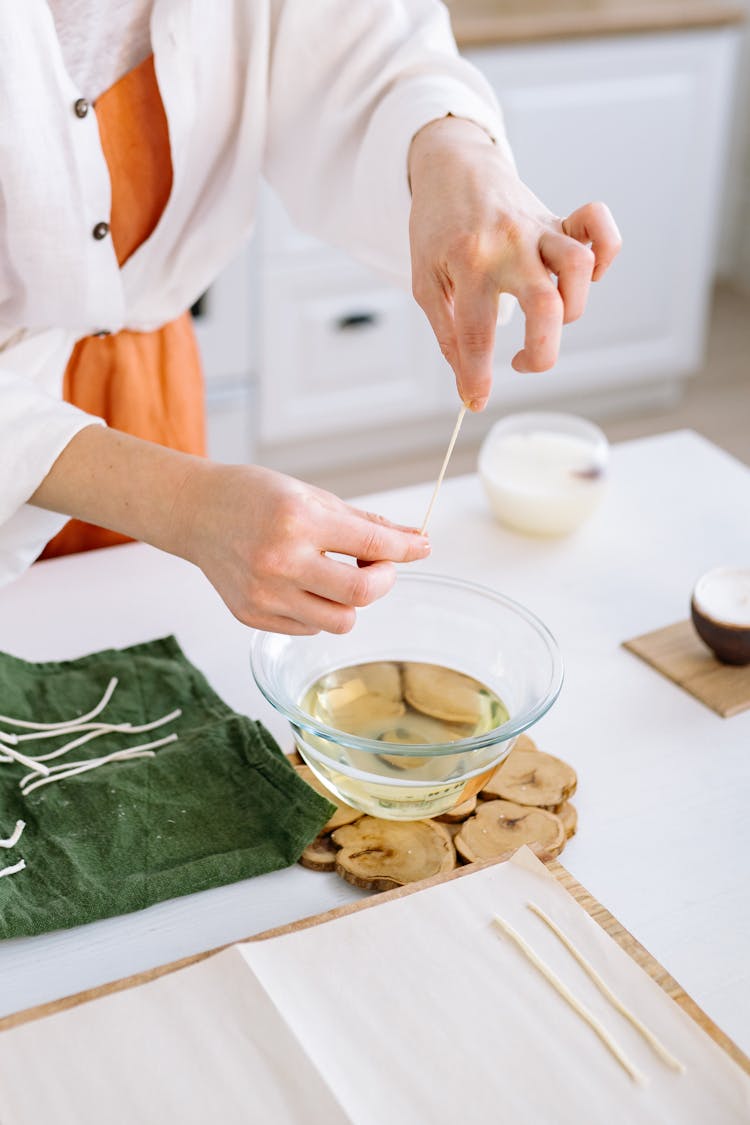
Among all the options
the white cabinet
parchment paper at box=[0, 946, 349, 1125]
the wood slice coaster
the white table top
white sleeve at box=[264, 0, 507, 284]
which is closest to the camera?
parchment paper at box=[0, 946, 349, 1125]

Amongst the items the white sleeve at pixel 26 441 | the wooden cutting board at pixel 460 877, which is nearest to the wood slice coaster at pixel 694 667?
the wooden cutting board at pixel 460 877

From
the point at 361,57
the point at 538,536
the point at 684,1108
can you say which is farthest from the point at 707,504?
the point at 684,1108

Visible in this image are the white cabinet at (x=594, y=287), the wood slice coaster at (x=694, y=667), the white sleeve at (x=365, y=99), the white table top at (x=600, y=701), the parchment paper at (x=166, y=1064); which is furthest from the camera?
the white cabinet at (x=594, y=287)

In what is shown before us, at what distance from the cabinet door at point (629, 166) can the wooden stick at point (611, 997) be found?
6.91ft

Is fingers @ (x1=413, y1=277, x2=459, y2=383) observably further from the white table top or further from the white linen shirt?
the white table top

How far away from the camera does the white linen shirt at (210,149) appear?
1048mm

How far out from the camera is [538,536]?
1240 millimetres

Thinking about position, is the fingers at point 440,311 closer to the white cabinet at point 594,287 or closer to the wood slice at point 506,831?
the wood slice at point 506,831

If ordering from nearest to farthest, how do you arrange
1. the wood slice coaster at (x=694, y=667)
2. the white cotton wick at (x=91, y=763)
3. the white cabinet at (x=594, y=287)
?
the white cotton wick at (x=91, y=763) → the wood slice coaster at (x=694, y=667) → the white cabinet at (x=594, y=287)

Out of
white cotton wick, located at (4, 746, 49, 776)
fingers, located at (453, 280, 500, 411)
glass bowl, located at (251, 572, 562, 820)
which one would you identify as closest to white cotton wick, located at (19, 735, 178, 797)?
white cotton wick, located at (4, 746, 49, 776)

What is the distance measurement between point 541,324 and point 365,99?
435 mm

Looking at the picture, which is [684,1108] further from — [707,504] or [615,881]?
[707,504]

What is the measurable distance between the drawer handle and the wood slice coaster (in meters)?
1.67

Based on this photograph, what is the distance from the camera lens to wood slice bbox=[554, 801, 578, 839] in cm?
87
